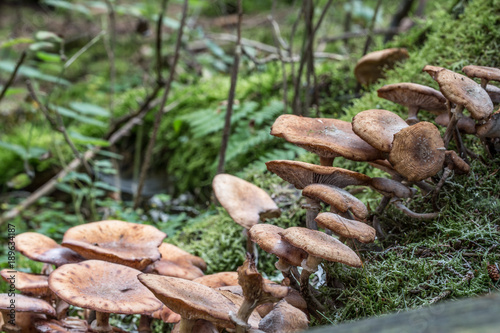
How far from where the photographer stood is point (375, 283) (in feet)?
6.56

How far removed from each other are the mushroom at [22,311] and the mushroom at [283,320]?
4.14 ft

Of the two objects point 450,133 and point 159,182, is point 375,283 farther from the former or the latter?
point 159,182

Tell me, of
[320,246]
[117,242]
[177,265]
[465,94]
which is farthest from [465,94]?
[117,242]

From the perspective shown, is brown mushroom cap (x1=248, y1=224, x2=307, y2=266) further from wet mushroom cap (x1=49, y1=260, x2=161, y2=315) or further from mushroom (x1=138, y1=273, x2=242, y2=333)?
wet mushroom cap (x1=49, y1=260, x2=161, y2=315)

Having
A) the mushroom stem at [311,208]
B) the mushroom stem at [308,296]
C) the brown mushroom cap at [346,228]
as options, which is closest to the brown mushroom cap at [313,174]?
the mushroom stem at [311,208]

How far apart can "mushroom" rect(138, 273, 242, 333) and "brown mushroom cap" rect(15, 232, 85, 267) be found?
1015 millimetres

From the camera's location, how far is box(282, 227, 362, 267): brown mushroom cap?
159 cm

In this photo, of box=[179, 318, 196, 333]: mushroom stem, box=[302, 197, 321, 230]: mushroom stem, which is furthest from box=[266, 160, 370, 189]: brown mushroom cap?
box=[179, 318, 196, 333]: mushroom stem

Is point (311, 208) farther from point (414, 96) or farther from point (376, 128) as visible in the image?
point (414, 96)

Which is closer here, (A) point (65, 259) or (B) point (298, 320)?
(B) point (298, 320)

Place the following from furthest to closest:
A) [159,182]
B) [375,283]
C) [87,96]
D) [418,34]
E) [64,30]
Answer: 1. [64,30]
2. [87,96]
3. [159,182]
4. [418,34]
5. [375,283]

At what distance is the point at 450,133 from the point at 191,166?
3524mm

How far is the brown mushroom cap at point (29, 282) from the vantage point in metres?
2.24

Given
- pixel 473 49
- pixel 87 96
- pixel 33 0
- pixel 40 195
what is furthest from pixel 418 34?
pixel 33 0
